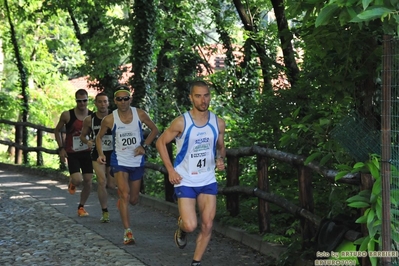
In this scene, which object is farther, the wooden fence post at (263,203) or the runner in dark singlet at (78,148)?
the runner in dark singlet at (78,148)

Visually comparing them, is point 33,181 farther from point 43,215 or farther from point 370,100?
point 370,100

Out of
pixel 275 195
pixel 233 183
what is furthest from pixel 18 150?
pixel 275 195

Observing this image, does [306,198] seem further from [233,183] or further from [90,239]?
[90,239]

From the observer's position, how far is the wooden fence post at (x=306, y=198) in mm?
8523

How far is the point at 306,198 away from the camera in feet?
28.5

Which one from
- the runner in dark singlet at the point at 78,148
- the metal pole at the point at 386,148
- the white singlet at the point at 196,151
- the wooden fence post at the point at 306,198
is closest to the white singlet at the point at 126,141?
the white singlet at the point at 196,151

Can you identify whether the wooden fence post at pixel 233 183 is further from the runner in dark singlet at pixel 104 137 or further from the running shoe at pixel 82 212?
the running shoe at pixel 82 212

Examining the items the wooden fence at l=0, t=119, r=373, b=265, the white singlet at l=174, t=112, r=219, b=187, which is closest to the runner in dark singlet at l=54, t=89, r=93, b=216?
the wooden fence at l=0, t=119, r=373, b=265

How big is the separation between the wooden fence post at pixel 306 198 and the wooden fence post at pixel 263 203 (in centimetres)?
130

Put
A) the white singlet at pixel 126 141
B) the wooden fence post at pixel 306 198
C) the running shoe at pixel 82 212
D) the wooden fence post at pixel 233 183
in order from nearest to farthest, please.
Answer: the wooden fence post at pixel 306 198, the white singlet at pixel 126 141, the wooden fence post at pixel 233 183, the running shoe at pixel 82 212

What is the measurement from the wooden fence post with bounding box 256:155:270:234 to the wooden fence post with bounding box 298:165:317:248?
4.26 feet

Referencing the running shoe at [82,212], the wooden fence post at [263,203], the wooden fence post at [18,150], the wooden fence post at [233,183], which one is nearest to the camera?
the wooden fence post at [263,203]

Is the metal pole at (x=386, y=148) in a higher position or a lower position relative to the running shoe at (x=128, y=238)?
higher

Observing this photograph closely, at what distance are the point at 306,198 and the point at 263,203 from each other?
142cm
